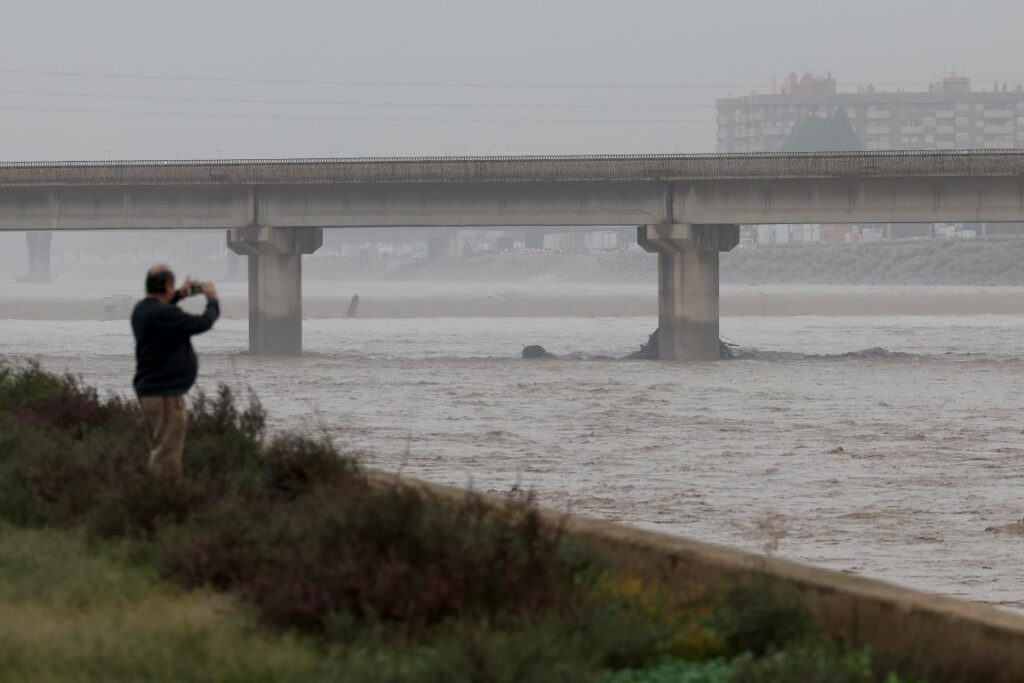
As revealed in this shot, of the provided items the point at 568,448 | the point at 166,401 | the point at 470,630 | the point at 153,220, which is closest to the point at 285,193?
the point at 153,220

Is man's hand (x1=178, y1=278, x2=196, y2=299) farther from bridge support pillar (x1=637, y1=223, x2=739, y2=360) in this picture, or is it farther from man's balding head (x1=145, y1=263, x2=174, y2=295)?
bridge support pillar (x1=637, y1=223, x2=739, y2=360)

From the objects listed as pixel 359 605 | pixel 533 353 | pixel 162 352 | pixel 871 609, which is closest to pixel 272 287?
pixel 533 353

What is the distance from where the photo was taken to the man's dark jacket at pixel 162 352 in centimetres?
1319

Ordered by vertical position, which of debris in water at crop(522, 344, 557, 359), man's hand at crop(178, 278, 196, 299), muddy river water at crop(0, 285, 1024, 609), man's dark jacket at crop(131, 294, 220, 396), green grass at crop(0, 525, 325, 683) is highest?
man's hand at crop(178, 278, 196, 299)

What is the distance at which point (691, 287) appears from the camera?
204ft

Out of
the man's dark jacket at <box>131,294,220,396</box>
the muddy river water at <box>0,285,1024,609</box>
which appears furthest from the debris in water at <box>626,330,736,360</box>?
the man's dark jacket at <box>131,294,220,396</box>

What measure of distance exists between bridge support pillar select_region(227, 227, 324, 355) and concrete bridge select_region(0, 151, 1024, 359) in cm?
5

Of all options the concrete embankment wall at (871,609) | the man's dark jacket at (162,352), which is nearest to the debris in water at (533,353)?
the man's dark jacket at (162,352)

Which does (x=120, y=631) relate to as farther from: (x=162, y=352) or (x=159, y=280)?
(x=159, y=280)

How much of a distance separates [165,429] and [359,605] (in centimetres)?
452

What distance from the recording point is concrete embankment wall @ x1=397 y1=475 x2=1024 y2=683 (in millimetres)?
8750

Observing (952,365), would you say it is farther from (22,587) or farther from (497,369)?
(22,587)

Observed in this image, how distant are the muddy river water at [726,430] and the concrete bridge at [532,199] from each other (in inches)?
124

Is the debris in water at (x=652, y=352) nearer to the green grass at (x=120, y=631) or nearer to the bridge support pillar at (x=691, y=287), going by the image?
the bridge support pillar at (x=691, y=287)
